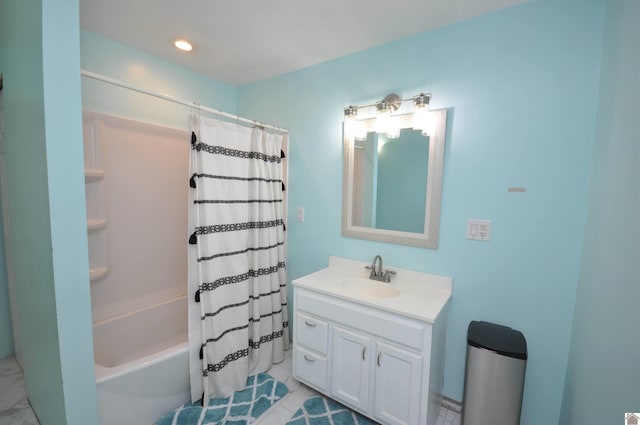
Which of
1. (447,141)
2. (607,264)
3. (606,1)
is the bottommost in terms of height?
(607,264)

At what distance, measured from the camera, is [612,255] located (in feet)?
3.12

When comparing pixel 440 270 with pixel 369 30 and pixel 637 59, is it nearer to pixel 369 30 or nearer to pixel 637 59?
pixel 637 59

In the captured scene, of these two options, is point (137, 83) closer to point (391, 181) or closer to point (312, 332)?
point (391, 181)

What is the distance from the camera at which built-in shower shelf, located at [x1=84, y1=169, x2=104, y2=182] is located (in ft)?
5.73

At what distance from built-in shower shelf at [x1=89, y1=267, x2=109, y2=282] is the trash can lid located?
8.08 feet

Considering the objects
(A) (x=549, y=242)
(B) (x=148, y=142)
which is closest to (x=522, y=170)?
(A) (x=549, y=242)

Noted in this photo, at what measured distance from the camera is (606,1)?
1.20 m

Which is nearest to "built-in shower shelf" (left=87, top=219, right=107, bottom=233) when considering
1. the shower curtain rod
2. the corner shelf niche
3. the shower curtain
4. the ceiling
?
the corner shelf niche

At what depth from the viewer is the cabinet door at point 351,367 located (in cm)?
152

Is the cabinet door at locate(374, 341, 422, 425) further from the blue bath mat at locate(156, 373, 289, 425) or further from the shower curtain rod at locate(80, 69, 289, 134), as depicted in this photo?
the shower curtain rod at locate(80, 69, 289, 134)

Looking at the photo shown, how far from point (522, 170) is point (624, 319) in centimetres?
86

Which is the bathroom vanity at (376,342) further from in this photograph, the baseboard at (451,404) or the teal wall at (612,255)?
the teal wall at (612,255)

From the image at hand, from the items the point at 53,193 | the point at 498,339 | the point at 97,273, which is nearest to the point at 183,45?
the point at 53,193

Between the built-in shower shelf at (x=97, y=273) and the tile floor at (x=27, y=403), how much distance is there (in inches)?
31.5
